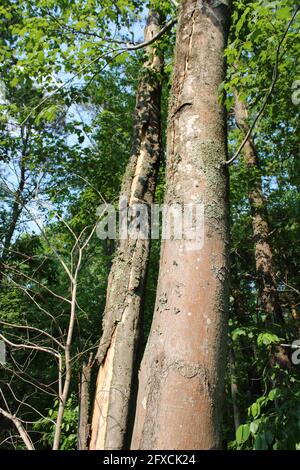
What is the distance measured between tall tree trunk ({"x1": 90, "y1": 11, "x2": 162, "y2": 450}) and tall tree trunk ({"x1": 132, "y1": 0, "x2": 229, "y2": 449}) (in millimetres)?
1904

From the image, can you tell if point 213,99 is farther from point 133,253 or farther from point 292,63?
point 292,63

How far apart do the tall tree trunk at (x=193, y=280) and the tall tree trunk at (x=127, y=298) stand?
190 centimetres

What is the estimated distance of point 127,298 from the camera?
11.6 ft

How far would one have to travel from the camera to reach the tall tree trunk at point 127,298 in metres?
3.07

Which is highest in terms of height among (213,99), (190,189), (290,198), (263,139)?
(263,139)

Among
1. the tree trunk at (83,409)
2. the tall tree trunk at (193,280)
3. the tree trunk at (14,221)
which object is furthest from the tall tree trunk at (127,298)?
the tall tree trunk at (193,280)

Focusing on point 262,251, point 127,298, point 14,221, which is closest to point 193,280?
point 127,298

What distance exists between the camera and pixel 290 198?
9422 mm

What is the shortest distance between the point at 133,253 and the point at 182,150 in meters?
2.13

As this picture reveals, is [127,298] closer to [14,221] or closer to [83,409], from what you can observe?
[83,409]

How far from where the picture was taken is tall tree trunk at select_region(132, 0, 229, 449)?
1.19 metres

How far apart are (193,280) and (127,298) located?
224cm

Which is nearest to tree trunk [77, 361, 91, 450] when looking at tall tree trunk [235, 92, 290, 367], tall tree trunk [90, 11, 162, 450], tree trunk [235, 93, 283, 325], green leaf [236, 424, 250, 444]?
tall tree trunk [90, 11, 162, 450]
